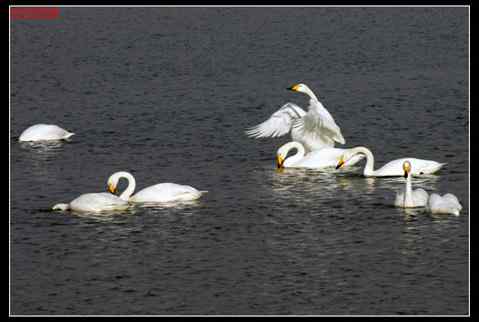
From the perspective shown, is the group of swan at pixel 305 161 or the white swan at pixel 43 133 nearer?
the group of swan at pixel 305 161

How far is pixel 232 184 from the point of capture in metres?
34.3

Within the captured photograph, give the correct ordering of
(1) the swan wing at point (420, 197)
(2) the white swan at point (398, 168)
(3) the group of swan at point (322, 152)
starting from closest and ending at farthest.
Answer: (1) the swan wing at point (420, 197) → (3) the group of swan at point (322, 152) → (2) the white swan at point (398, 168)

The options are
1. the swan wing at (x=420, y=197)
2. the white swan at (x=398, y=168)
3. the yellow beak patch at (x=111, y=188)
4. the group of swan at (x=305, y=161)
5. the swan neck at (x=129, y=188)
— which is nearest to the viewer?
the group of swan at (x=305, y=161)

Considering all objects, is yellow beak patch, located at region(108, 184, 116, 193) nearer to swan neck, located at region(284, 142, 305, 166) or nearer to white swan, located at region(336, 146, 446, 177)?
swan neck, located at region(284, 142, 305, 166)

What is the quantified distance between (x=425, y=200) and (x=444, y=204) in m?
1.31

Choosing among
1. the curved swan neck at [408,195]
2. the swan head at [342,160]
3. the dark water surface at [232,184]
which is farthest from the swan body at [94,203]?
the swan head at [342,160]

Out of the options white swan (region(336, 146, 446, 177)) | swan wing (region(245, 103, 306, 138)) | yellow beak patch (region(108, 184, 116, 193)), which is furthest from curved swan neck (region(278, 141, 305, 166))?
yellow beak patch (region(108, 184, 116, 193))

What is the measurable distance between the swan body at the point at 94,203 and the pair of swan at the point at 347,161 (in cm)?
693

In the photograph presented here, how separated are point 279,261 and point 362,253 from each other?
177 centimetres

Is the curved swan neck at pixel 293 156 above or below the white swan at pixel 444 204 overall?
above

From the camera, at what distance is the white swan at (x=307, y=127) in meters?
37.6

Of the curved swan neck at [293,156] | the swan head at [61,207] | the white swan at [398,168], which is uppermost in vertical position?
the curved swan neck at [293,156]

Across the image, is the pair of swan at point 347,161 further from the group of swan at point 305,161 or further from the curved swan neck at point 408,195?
the curved swan neck at point 408,195

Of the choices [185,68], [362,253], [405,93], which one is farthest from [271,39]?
[362,253]
